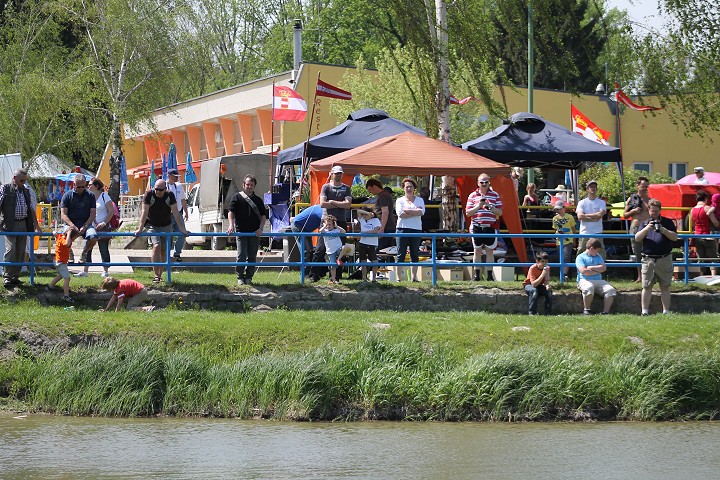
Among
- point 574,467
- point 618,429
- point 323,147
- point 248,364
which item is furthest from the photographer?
point 323,147

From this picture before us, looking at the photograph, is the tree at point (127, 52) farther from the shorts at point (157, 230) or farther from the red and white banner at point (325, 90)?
the shorts at point (157, 230)

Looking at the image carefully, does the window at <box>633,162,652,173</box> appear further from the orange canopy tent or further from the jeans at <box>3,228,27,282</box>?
the jeans at <box>3,228,27,282</box>

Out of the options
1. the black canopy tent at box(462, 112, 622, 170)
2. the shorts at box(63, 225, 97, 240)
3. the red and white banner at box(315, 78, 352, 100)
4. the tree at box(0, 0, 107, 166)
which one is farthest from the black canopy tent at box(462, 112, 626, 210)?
the tree at box(0, 0, 107, 166)

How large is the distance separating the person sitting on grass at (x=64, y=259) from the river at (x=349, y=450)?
3.63 m

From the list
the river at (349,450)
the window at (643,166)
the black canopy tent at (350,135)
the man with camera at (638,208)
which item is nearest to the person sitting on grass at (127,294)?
the river at (349,450)

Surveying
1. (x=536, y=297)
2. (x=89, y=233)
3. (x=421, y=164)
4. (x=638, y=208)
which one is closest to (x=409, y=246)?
(x=421, y=164)

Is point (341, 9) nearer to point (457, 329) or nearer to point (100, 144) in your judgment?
point (100, 144)

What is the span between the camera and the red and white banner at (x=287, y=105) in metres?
30.2

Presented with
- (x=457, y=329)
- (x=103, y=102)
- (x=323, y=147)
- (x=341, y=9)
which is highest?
(x=341, y=9)

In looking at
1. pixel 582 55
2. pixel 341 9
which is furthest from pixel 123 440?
pixel 341 9

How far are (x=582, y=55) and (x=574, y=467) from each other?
4841 cm

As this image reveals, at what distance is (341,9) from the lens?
69.6 m

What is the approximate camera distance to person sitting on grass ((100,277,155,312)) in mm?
17297

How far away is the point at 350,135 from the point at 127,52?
20.2 m
